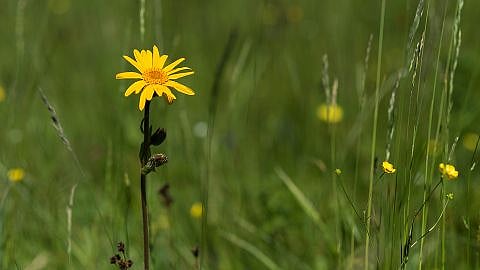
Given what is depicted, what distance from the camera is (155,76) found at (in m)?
1.36

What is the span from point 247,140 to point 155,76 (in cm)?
156

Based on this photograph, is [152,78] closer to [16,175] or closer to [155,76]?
[155,76]

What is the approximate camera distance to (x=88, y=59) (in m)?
3.81

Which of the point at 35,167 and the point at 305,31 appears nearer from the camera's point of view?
the point at 35,167

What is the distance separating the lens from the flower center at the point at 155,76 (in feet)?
4.42

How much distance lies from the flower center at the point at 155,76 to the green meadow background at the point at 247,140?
0.27 m

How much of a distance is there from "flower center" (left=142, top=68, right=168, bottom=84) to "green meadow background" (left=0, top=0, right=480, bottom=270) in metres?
0.27

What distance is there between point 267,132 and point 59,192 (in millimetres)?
978

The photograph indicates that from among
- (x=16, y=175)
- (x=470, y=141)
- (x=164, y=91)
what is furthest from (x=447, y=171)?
(x=470, y=141)

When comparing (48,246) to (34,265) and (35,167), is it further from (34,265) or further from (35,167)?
(35,167)

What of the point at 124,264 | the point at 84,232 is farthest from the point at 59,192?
the point at 124,264

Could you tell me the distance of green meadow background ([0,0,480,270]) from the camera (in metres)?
1.84

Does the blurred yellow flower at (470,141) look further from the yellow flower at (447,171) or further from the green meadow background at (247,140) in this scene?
the yellow flower at (447,171)

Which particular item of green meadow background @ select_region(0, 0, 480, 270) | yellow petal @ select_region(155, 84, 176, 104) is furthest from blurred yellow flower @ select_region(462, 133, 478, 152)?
yellow petal @ select_region(155, 84, 176, 104)
